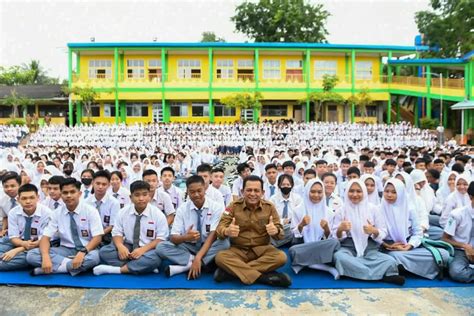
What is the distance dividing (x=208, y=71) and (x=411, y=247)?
25.3 m

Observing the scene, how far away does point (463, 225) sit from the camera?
16.6 feet

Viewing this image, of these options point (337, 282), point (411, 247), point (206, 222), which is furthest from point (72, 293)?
point (411, 247)

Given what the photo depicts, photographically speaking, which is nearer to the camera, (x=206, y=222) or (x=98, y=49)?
(x=206, y=222)

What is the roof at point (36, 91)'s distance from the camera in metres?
30.1

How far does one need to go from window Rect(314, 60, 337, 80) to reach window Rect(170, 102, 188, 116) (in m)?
8.42

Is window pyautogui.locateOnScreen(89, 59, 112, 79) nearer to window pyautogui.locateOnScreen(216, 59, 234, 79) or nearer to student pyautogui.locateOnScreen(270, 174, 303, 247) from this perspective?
window pyautogui.locateOnScreen(216, 59, 234, 79)

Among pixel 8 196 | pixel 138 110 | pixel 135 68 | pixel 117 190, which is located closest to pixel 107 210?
pixel 117 190

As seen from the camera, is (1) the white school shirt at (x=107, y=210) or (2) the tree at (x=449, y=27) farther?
(2) the tree at (x=449, y=27)

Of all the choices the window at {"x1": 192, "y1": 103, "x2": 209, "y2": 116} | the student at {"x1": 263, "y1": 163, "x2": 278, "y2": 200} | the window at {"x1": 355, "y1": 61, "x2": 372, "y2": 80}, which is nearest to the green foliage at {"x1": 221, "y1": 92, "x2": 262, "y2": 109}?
the window at {"x1": 192, "y1": 103, "x2": 209, "y2": 116}

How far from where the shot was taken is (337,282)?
491cm

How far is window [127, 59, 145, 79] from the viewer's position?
1142 inches

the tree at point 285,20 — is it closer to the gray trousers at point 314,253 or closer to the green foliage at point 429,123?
the green foliage at point 429,123

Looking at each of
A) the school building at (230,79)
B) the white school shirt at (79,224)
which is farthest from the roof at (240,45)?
the white school shirt at (79,224)

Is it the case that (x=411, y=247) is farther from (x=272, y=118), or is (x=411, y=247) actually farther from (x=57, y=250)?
(x=272, y=118)
